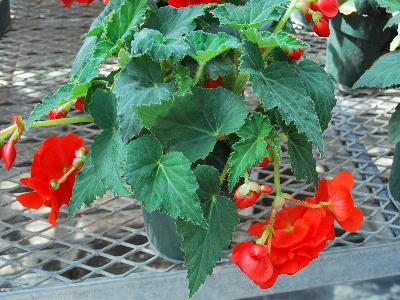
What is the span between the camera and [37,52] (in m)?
1.37

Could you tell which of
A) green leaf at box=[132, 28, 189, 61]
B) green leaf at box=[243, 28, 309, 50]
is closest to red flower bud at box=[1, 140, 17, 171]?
green leaf at box=[132, 28, 189, 61]

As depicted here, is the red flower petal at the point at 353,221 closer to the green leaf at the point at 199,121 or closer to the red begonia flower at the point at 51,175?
the green leaf at the point at 199,121

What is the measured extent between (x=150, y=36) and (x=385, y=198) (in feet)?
1.80

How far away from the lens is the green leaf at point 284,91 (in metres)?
0.61

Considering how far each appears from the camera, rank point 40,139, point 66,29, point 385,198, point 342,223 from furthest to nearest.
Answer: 1. point 66,29
2. point 40,139
3. point 385,198
4. point 342,223

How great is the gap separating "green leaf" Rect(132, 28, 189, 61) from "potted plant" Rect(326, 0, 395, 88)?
30.1 inches

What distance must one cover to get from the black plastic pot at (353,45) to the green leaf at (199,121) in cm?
76

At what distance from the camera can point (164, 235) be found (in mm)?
812

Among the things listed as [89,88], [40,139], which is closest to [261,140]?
[89,88]

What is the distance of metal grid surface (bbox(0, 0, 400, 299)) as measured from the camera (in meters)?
0.83

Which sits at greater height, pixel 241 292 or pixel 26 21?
pixel 26 21

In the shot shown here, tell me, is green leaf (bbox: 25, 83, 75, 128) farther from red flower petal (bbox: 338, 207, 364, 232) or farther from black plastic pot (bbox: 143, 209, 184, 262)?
red flower petal (bbox: 338, 207, 364, 232)

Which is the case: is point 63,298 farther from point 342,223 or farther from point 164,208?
point 342,223

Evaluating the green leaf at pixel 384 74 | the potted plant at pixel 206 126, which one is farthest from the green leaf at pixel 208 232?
the green leaf at pixel 384 74
